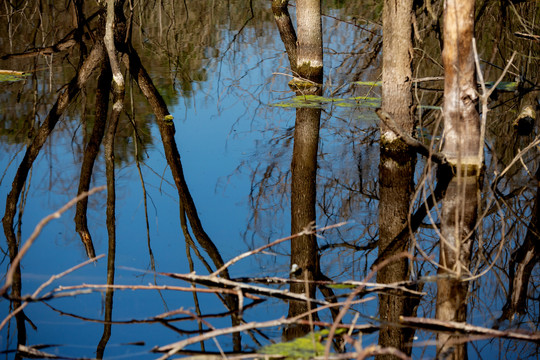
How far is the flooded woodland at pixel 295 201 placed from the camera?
3090 millimetres

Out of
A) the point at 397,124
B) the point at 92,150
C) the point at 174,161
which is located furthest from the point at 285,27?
the point at 397,124

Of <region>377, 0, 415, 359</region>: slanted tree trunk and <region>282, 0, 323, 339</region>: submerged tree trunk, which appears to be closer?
<region>282, 0, 323, 339</region>: submerged tree trunk

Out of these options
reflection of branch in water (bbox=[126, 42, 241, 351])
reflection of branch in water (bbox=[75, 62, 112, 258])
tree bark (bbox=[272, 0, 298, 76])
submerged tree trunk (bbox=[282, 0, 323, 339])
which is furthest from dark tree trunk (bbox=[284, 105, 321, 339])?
tree bark (bbox=[272, 0, 298, 76])

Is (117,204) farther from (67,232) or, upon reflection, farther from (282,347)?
(282,347)

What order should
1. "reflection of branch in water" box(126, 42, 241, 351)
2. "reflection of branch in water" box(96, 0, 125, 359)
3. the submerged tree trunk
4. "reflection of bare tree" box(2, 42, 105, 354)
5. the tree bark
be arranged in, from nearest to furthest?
"reflection of branch in water" box(96, 0, 125, 359) < "reflection of bare tree" box(2, 42, 105, 354) < the submerged tree trunk < "reflection of branch in water" box(126, 42, 241, 351) < the tree bark

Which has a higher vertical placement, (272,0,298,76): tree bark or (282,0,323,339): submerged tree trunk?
(272,0,298,76): tree bark

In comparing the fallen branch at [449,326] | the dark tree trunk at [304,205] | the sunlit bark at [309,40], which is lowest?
the fallen branch at [449,326]

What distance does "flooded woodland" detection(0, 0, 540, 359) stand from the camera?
10.1 feet

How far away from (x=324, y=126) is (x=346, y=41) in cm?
509

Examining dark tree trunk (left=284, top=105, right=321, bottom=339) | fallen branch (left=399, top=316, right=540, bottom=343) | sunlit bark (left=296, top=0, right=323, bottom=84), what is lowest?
fallen branch (left=399, top=316, right=540, bottom=343)

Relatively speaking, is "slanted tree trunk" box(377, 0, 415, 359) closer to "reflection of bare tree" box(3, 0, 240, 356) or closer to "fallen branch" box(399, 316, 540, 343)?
"fallen branch" box(399, 316, 540, 343)

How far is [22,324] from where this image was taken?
3326 mm

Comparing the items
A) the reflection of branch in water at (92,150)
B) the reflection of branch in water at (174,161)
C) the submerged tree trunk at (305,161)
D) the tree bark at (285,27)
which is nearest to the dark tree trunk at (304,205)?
the submerged tree trunk at (305,161)

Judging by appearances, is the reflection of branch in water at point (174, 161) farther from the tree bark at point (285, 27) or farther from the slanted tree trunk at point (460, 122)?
the tree bark at point (285, 27)
